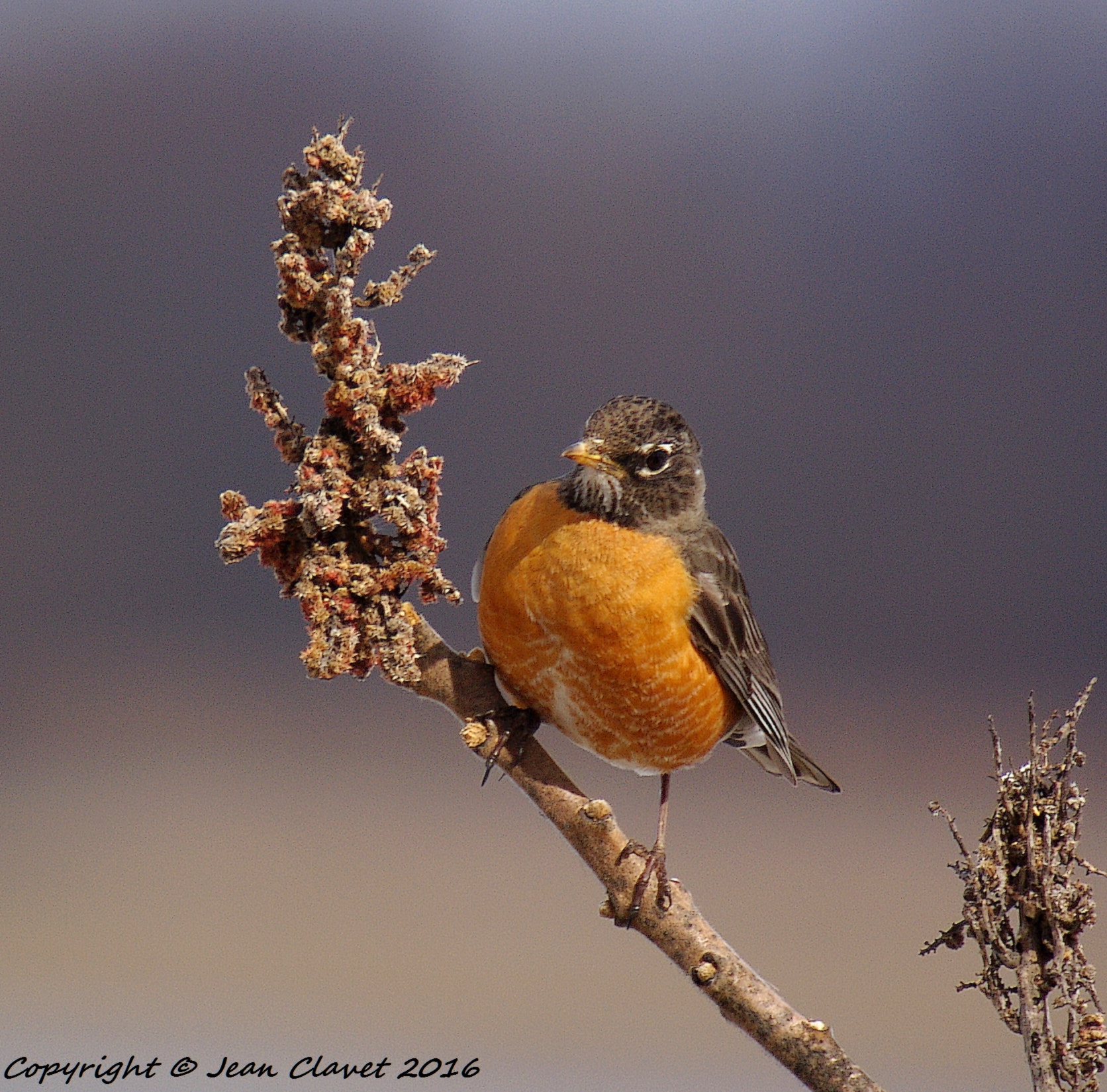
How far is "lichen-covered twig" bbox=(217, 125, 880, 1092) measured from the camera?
139 centimetres

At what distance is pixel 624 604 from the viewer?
1.95 metres

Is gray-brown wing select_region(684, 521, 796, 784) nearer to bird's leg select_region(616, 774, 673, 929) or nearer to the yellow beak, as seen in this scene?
the yellow beak

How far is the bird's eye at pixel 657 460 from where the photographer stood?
1907 mm

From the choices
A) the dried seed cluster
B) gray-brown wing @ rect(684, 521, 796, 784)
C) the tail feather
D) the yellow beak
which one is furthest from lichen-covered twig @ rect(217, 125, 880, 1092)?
the tail feather

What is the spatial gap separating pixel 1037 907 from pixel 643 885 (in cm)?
51

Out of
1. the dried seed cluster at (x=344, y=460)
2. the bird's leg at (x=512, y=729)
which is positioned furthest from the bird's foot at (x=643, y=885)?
the dried seed cluster at (x=344, y=460)

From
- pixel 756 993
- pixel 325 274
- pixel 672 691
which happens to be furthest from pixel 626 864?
pixel 325 274

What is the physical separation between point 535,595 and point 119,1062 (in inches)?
45.3

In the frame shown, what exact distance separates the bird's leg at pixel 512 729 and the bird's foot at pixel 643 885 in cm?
22

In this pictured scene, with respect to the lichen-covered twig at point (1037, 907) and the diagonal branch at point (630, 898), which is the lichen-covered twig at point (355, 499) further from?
the lichen-covered twig at point (1037, 907)

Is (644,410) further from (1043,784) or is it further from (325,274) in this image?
(1043,784)

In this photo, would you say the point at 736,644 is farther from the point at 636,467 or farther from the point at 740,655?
the point at 636,467

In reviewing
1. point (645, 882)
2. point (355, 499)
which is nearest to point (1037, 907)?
point (645, 882)

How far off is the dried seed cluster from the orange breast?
0.40m
